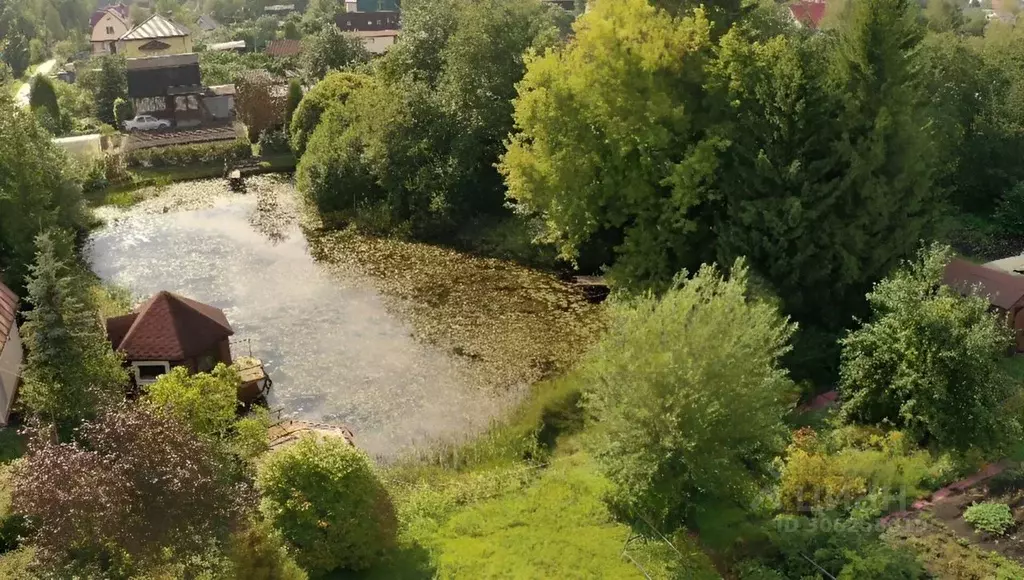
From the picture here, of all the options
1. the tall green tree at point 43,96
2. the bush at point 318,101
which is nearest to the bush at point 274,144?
the bush at point 318,101

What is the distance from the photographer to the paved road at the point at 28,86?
55.3 m

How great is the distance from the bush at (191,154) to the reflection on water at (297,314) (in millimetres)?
5136

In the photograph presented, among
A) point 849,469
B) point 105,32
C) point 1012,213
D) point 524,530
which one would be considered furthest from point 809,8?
point 105,32

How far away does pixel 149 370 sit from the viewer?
21.6 m

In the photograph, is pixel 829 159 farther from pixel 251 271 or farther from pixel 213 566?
pixel 251 271

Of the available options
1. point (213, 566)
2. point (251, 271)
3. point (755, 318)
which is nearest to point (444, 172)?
point (251, 271)

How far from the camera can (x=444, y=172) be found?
113 ft

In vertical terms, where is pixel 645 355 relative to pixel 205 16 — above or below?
below

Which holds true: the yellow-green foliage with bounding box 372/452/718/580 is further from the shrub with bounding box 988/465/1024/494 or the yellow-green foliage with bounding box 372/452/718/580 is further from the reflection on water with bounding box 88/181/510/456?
the shrub with bounding box 988/465/1024/494

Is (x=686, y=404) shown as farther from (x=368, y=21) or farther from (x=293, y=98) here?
(x=368, y=21)

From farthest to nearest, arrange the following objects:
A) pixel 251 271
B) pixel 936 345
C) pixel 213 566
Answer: pixel 251 271 → pixel 936 345 → pixel 213 566

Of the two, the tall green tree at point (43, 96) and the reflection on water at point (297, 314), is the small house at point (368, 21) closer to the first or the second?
the tall green tree at point (43, 96)

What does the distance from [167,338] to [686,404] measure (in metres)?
14.7

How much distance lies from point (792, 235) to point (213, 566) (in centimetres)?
1673
